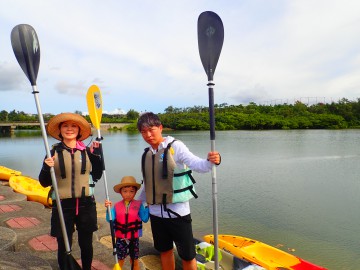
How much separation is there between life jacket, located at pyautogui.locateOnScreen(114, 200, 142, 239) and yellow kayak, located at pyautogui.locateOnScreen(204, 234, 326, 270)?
2321 millimetres

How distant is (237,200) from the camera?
33.4ft

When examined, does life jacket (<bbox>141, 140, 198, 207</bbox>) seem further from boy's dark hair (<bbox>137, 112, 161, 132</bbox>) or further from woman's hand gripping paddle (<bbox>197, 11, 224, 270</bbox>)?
woman's hand gripping paddle (<bbox>197, 11, 224, 270</bbox>)

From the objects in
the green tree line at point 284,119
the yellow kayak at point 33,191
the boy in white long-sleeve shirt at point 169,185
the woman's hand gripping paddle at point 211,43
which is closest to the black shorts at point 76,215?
the boy in white long-sleeve shirt at point 169,185

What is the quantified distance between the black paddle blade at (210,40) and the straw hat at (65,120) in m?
1.23

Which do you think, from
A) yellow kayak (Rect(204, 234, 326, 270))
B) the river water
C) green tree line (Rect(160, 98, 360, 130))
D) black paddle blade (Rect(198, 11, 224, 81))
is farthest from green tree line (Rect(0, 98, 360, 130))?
black paddle blade (Rect(198, 11, 224, 81))

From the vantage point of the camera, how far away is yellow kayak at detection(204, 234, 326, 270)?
4.39m

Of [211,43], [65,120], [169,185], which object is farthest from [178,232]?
[211,43]

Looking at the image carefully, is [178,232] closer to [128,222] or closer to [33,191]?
[128,222]

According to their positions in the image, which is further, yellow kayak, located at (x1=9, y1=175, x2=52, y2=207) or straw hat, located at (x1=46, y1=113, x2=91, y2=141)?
yellow kayak, located at (x1=9, y1=175, x2=52, y2=207)

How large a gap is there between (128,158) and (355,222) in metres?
15.2

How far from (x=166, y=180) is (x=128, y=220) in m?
0.68

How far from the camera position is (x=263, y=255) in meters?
4.87

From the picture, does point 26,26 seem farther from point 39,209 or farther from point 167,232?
point 39,209

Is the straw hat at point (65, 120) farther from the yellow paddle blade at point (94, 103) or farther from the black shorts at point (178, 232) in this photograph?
the black shorts at point (178, 232)
